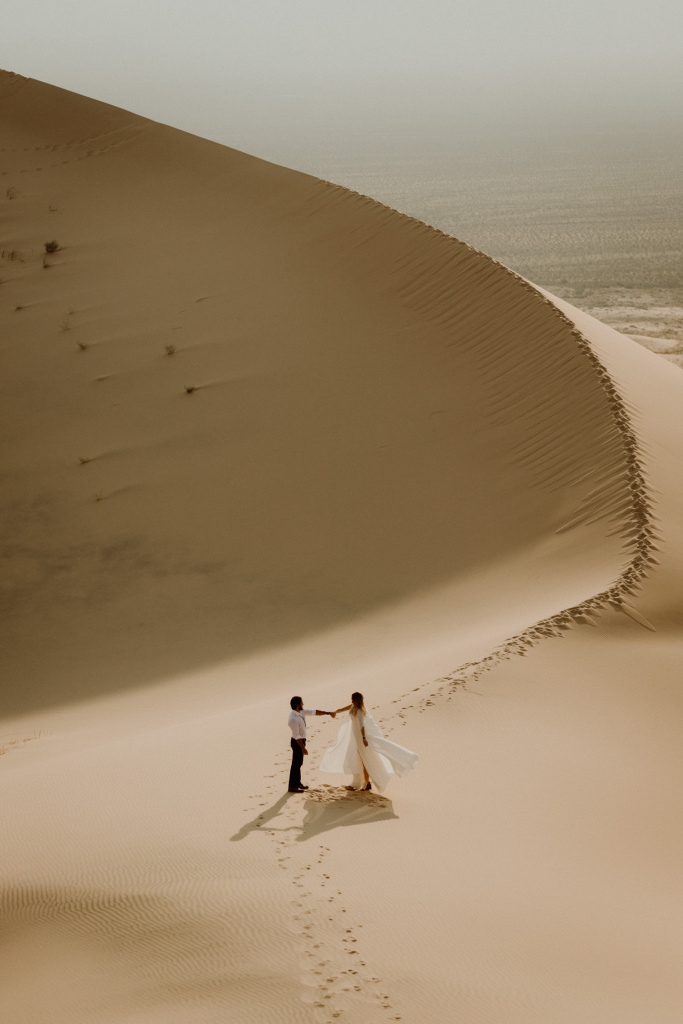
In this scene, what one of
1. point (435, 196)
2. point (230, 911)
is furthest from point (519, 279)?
point (435, 196)

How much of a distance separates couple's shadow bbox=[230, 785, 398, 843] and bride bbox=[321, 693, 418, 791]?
5.5 inches

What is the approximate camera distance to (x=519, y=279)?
1744 cm

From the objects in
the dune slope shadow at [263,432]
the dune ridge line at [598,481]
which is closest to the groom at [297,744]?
the dune ridge line at [598,481]

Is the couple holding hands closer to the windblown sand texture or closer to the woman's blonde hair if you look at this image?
the woman's blonde hair

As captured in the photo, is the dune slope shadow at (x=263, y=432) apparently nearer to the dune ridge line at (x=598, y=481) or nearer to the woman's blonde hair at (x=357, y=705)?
the dune ridge line at (x=598, y=481)

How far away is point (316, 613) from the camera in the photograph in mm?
12000

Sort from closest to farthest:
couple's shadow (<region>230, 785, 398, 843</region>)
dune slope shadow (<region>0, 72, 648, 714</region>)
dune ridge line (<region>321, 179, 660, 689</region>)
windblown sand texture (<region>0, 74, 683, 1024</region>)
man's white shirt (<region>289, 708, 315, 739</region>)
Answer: windblown sand texture (<region>0, 74, 683, 1024</region>)
couple's shadow (<region>230, 785, 398, 843</region>)
man's white shirt (<region>289, 708, 315, 739</region>)
dune ridge line (<region>321, 179, 660, 689</region>)
dune slope shadow (<region>0, 72, 648, 714</region>)

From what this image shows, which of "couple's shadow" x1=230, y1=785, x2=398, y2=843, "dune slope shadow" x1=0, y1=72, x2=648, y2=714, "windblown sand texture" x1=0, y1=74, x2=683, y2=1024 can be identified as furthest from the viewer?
"dune slope shadow" x1=0, y1=72, x2=648, y2=714

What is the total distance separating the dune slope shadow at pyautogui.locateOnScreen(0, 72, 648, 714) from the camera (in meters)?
12.3

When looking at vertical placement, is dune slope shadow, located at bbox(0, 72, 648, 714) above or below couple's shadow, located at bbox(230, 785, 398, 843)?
above

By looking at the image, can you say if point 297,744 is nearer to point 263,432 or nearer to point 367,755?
point 367,755

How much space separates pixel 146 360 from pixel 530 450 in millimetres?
6299

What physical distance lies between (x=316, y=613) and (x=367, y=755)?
4559 millimetres

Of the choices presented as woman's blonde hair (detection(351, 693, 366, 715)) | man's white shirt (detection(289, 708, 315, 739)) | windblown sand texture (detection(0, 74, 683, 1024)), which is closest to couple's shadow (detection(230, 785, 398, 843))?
windblown sand texture (detection(0, 74, 683, 1024))
